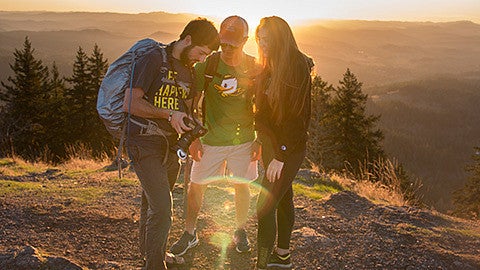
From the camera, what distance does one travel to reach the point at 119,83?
2998 millimetres

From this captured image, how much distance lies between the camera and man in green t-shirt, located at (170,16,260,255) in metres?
3.49

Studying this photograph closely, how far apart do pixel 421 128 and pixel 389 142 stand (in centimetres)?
3470

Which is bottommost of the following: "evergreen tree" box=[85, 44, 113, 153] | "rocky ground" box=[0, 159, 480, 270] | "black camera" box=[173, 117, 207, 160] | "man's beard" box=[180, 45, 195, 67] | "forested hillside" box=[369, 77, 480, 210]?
"forested hillside" box=[369, 77, 480, 210]

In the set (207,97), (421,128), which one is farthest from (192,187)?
(421,128)

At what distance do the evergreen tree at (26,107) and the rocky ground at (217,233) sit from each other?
2276 cm

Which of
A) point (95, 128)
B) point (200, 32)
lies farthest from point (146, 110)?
point (95, 128)

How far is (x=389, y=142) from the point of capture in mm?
91125

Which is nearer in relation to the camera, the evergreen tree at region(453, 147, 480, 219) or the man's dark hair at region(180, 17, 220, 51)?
the man's dark hair at region(180, 17, 220, 51)

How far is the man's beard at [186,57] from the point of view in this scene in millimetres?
3082

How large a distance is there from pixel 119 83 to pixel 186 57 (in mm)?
539

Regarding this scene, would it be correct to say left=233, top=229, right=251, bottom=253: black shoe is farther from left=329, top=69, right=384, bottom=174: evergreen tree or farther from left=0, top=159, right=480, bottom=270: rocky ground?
left=329, top=69, right=384, bottom=174: evergreen tree

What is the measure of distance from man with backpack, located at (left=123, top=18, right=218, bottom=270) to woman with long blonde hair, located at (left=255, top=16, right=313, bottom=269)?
0.45 meters

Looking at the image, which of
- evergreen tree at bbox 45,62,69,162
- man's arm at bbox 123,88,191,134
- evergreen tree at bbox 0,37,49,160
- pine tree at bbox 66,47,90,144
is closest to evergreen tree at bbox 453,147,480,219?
man's arm at bbox 123,88,191,134

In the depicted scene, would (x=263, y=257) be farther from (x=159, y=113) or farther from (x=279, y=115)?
(x=159, y=113)
